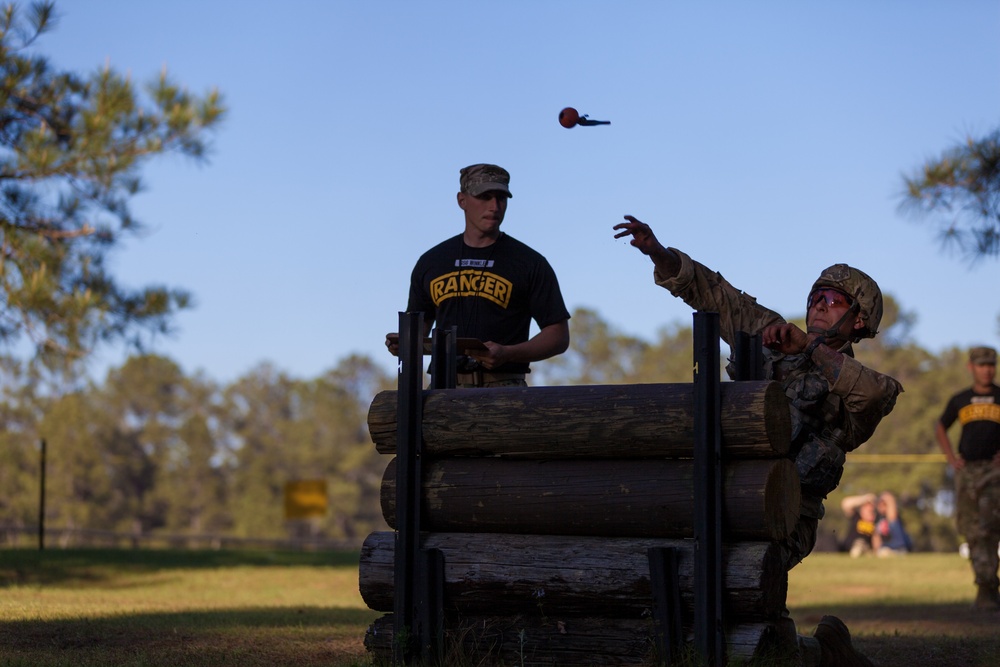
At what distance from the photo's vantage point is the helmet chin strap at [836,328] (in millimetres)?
6152

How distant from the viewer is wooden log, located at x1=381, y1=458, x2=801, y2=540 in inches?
214

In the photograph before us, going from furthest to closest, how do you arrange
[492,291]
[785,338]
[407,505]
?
[492,291] → [407,505] → [785,338]

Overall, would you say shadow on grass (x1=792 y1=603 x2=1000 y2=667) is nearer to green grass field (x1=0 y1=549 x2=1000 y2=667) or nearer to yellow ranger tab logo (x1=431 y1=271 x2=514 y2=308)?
green grass field (x1=0 y1=549 x2=1000 y2=667)

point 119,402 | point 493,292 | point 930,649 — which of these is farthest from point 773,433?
point 119,402

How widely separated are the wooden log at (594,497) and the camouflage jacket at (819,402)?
404 millimetres

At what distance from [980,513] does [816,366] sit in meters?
7.05

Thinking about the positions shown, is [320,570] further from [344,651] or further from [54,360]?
[344,651]

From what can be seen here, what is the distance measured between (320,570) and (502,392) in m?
11.0

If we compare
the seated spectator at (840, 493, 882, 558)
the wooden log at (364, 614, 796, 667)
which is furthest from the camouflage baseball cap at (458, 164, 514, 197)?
the seated spectator at (840, 493, 882, 558)

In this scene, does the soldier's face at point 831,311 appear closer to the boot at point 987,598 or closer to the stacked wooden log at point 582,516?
the stacked wooden log at point 582,516

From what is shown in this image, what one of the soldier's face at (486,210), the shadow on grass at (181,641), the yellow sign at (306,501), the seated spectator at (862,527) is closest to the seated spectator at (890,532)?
the seated spectator at (862,527)

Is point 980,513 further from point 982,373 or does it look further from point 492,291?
point 492,291

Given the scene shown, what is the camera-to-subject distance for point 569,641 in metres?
5.77

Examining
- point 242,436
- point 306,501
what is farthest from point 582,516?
point 242,436
